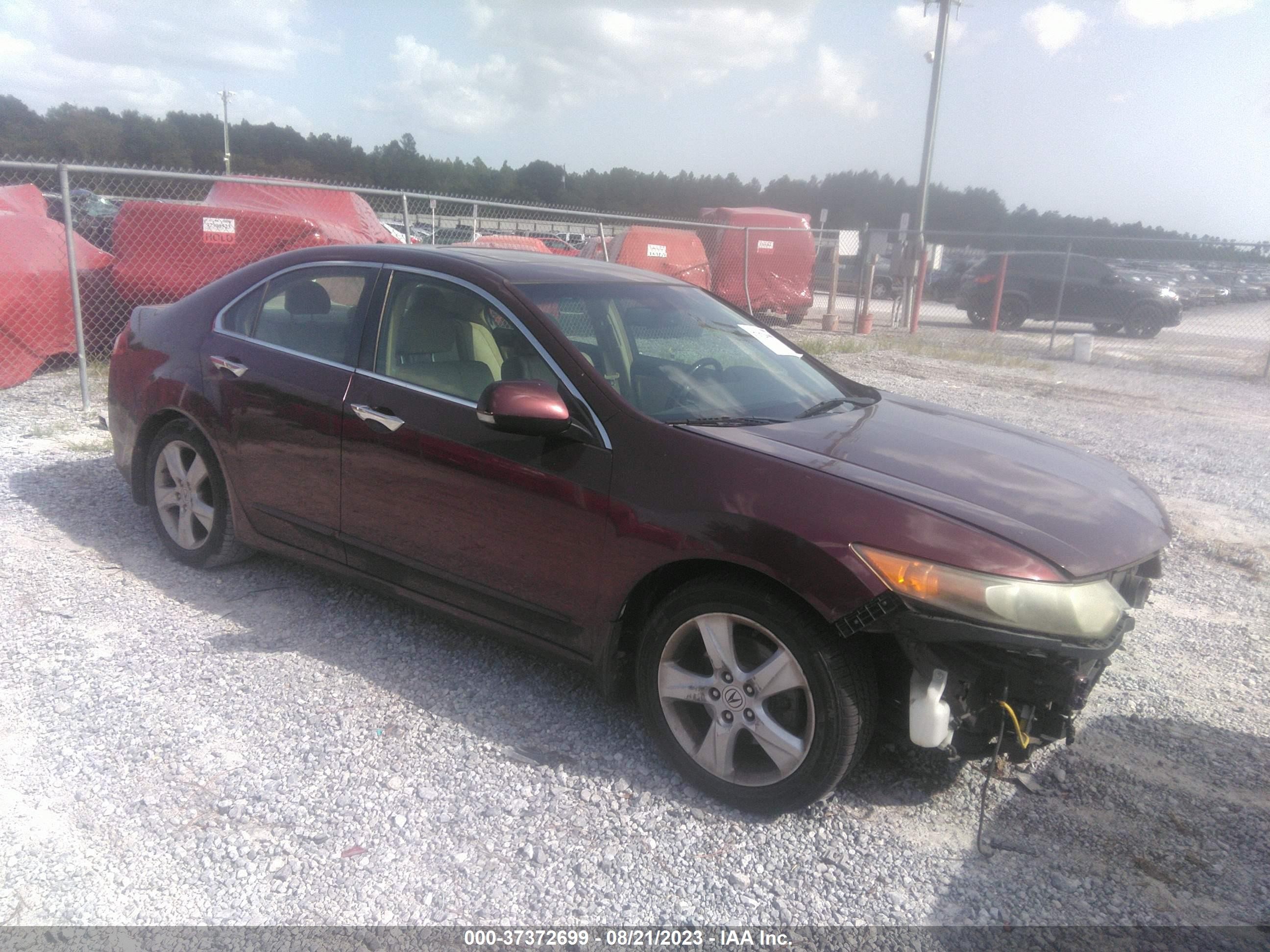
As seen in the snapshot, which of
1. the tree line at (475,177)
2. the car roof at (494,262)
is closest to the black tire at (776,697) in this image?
the car roof at (494,262)

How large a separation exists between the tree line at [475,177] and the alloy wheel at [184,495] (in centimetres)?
3217

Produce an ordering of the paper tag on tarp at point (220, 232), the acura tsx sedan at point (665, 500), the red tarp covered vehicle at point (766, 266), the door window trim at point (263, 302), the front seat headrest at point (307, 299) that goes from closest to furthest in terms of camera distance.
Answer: the acura tsx sedan at point (665, 500) → the door window trim at point (263, 302) → the front seat headrest at point (307, 299) → the paper tag on tarp at point (220, 232) → the red tarp covered vehicle at point (766, 266)

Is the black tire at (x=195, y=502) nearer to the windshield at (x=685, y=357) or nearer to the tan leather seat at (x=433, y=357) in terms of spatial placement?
the tan leather seat at (x=433, y=357)

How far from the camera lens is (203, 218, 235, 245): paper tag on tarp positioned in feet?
30.3

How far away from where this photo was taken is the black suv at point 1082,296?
18.7m

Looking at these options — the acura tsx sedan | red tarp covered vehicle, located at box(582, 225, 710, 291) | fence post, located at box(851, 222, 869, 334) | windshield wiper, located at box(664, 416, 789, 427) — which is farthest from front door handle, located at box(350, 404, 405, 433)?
fence post, located at box(851, 222, 869, 334)

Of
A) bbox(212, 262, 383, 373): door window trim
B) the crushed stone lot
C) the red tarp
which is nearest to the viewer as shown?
the crushed stone lot

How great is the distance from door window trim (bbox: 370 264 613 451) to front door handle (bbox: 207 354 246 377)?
2.29ft

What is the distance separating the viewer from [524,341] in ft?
11.0

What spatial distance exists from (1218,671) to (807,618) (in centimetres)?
228

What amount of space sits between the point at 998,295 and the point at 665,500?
57.3 feet

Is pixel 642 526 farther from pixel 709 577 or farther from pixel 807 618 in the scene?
pixel 807 618

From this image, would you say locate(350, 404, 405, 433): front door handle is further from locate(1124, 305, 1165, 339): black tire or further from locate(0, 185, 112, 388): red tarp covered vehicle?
locate(1124, 305, 1165, 339): black tire

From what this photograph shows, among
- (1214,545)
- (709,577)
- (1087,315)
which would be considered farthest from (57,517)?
(1087,315)
